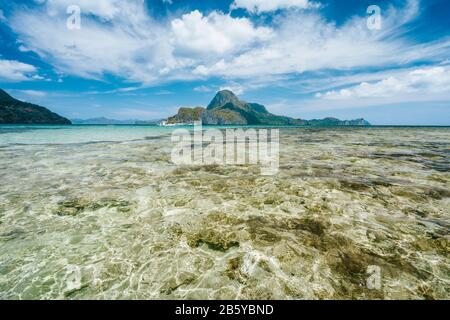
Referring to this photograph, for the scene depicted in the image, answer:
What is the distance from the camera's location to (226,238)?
6918mm

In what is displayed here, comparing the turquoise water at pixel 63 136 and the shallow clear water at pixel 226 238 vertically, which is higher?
the turquoise water at pixel 63 136

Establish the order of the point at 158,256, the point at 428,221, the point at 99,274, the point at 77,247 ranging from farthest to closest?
1. the point at 428,221
2. the point at 77,247
3. the point at 158,256
4. the point at 99,274

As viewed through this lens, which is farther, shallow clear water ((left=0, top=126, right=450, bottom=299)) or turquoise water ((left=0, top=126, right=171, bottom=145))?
turquoise water ((left=0, top=126, right=171, bottom=145))

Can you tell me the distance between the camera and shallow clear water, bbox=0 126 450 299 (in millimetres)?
5027

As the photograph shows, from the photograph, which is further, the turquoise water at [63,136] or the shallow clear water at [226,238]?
the turquoise water at [63,136]

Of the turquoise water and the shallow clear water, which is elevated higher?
the turquoise water

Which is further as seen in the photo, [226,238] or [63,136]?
[63,136]

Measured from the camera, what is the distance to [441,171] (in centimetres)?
1391

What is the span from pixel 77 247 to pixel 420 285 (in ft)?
27.2

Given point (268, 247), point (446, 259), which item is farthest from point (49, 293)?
point (446, 259)

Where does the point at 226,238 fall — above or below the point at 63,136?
below

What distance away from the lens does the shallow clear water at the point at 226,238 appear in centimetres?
503
